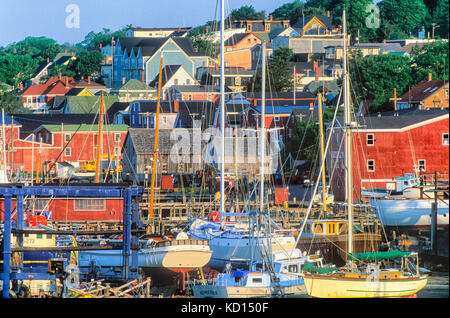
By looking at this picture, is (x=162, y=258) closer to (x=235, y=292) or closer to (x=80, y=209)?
(x=235, y=292)

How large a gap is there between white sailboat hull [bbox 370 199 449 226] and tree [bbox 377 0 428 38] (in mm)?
36476

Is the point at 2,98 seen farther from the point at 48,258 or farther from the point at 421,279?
the point at 421,279

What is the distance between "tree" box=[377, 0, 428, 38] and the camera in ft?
209

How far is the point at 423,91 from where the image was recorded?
132 feet

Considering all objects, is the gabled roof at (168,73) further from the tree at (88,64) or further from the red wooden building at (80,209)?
the red wooden building at (80,209)

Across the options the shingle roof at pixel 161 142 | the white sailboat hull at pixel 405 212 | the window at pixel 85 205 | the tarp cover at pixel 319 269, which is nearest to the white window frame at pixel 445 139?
the white sailboat hull at pixel 405 212

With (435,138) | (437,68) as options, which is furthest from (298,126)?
(435,138)

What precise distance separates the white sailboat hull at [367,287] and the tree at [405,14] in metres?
45.8

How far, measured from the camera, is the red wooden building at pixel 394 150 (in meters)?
28.1

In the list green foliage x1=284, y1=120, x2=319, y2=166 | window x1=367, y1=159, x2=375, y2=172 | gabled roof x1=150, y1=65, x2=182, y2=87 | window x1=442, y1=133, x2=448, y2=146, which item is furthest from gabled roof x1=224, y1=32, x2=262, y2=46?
window x1=442, y1=133, x2=448, y2=146

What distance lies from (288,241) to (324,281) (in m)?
5.42

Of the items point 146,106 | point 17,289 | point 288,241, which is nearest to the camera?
point 17,289

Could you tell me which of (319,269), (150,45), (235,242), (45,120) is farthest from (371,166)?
(150,45)
